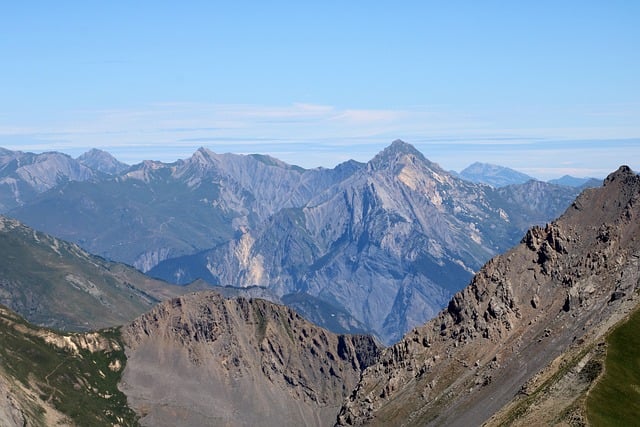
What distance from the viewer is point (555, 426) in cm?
19862

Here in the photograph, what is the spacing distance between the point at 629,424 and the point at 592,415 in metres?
7.83

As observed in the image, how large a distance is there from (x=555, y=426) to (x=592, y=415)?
6962mm

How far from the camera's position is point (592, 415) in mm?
197125

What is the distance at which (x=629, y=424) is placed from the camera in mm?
199125

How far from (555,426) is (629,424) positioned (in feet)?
45.0
